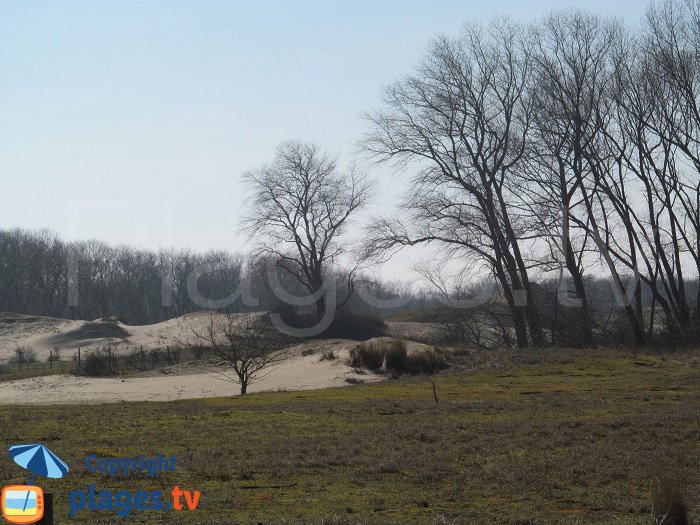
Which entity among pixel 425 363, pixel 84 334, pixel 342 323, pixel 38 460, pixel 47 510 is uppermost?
pixel 84 334

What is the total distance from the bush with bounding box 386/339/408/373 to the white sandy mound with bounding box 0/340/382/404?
1.15 meters

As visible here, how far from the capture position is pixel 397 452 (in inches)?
443

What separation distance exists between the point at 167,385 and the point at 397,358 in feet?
28.7

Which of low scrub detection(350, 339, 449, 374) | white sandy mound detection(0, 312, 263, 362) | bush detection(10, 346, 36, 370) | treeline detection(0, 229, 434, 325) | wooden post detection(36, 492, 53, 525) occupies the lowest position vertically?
wooden post detection(36, 492, 53, 525)

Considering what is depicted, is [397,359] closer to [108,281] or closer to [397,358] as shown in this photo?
[397,358]

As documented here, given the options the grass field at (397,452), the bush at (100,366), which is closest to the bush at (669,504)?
the grass field at (397,452)

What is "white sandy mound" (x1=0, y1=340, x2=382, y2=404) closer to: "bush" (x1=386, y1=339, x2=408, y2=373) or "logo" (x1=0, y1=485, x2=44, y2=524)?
"bush" (x1=386, y1=339, x2=408, y2=373)

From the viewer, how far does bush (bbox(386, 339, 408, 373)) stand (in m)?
29.9

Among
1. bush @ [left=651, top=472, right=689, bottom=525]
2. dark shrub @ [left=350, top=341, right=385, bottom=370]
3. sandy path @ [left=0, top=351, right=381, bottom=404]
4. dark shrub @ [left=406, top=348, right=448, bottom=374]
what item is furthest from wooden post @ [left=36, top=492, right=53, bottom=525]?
dark shrub @ [left=350, top=341, right=385, bottom=370]

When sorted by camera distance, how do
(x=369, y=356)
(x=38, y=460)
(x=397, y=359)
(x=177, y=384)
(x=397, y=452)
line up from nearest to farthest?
1. (x=38, y=460)
2. (x=397, y=452)
3. (x=397, y=359)
4. (x=369, y=356)
5. (x=177, y=384)

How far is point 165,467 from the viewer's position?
9719mm

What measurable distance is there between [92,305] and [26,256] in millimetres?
9416

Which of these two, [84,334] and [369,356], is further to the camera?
[84,334]

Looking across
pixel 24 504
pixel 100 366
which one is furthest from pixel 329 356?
pixel 24 504
